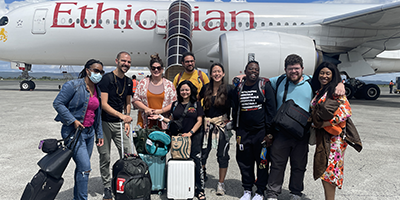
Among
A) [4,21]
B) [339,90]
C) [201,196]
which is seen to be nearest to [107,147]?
[201,196]

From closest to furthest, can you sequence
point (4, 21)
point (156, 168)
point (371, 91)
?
point (156, 168) < point (4, 21) < point (371, 91)

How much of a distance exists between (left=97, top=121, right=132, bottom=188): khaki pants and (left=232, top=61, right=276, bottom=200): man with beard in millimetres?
1413

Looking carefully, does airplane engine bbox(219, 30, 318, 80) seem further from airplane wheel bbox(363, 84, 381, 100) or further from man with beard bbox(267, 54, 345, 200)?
airplane wheel bbox(363, 84, 381, 100)

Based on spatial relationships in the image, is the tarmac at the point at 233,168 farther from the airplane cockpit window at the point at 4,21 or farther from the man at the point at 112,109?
the airplane cockpit window at the point at 4,21

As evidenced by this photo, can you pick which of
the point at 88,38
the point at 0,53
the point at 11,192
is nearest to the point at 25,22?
the point at 0,53

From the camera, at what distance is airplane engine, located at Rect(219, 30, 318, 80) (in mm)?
6953

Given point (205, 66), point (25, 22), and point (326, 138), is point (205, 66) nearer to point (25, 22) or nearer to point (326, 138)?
point (25, 22)

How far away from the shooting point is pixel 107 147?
286 cm

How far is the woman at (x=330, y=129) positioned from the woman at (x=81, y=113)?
2.24 metres

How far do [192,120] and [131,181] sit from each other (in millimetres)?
945

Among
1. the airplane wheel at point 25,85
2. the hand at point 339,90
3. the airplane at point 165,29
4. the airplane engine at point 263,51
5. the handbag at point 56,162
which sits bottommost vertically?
the handbag at point 56,162

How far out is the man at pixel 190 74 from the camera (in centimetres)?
327

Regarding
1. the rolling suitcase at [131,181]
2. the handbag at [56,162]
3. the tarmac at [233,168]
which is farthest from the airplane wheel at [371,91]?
the handbag at [56,162]

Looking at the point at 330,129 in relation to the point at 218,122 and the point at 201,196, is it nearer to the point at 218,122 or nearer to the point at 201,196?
the point at 218,122
